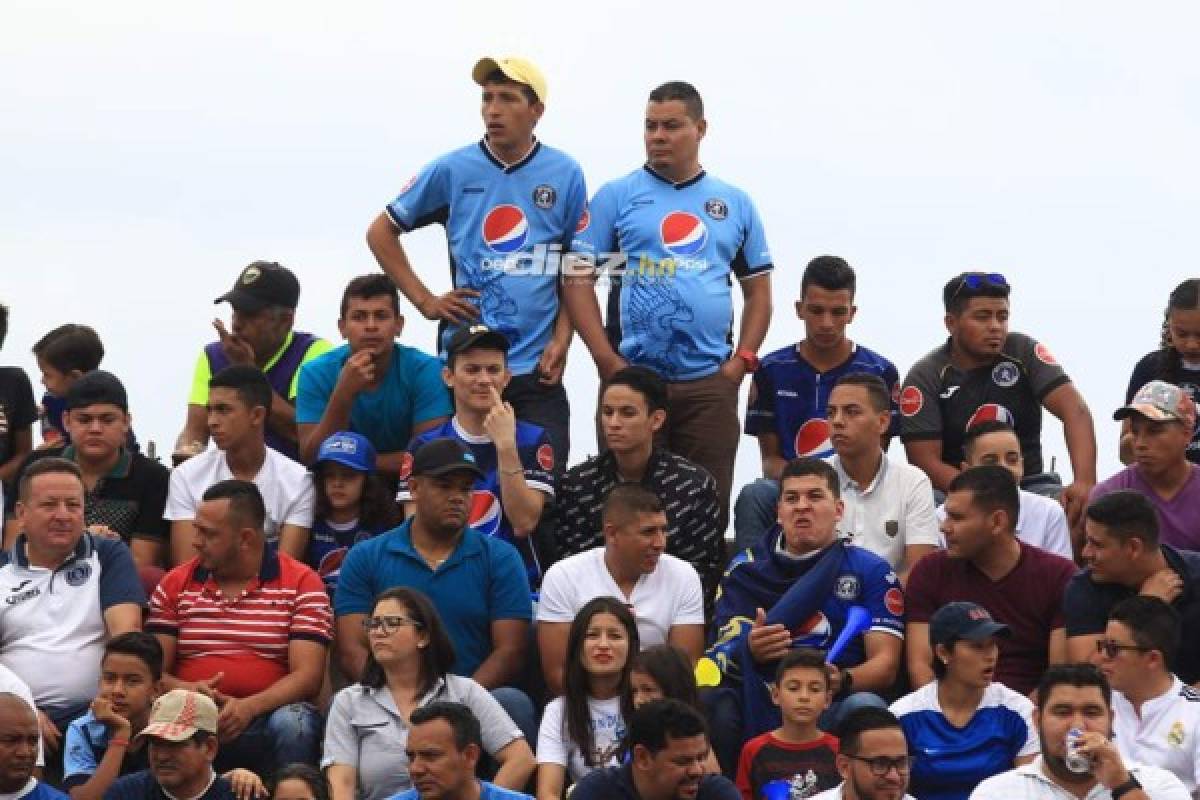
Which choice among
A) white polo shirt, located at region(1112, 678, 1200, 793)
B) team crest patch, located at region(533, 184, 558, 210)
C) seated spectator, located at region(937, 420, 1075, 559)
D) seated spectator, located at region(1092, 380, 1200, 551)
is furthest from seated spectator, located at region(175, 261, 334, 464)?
white polo shirt, located at region(1112, 678, 1200, 793)

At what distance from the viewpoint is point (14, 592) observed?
12.9 meters

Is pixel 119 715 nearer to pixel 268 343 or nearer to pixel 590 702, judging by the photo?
pixel 590 702

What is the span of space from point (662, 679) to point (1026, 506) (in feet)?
8.83

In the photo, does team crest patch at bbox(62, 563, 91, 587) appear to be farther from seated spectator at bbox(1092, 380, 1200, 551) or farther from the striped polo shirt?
seated spectator at bbox(1092, 380, 1200, 551)

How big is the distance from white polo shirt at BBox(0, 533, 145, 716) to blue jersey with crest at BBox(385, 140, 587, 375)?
8.41 ft

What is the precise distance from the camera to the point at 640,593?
43.0ft

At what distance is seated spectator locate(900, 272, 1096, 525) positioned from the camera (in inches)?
577

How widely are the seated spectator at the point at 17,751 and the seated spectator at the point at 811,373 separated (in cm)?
445

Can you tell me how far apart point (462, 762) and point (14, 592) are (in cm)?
275

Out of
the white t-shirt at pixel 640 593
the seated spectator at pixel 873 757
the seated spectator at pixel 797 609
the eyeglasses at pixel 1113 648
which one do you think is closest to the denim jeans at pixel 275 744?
the white t-shirt at pixel 640 593

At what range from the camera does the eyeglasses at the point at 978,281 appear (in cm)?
1467

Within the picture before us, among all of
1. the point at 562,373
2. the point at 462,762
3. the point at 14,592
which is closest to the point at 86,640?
the point at 14,592

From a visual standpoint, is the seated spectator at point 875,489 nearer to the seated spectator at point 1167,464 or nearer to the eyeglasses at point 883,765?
the seated spectator at point 1167,464

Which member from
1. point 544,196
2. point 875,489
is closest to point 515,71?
point 544,196
